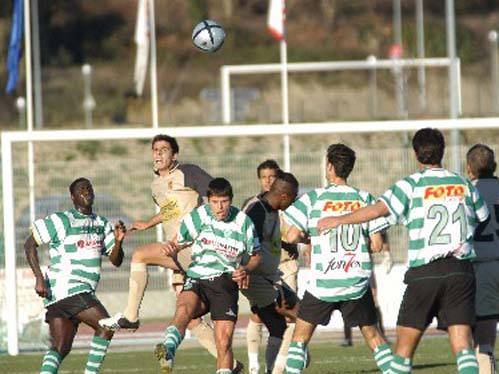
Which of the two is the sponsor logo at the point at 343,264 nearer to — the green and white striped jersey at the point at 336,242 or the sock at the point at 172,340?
the green and white striped jersey at the point at 336,242

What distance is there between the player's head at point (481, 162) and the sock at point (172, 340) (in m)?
2.60

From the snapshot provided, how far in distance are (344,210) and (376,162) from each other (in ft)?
28.2

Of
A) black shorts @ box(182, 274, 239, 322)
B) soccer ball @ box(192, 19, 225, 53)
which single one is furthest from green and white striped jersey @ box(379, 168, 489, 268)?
soccer ball @ box(192, 19, 225, 53)

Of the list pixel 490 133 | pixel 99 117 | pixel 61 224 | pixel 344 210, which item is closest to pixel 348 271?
pixel 344 210

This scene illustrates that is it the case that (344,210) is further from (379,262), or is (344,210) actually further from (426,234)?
(379,262)

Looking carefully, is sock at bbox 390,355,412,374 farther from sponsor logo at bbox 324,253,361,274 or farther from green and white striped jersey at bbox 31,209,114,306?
green and white striped jersey at bbox 31,209,114,306

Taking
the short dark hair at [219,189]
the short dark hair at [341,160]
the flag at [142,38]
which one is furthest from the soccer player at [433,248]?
the flag at [142,38]

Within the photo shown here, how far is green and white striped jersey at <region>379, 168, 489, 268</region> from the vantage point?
10.4m

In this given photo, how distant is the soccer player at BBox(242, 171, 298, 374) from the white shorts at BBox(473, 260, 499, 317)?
176cm

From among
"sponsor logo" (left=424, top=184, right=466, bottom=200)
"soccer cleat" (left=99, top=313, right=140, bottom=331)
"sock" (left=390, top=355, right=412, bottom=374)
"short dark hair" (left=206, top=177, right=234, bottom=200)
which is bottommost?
"sock" (left=390, top=355, right=412, bottom=374)

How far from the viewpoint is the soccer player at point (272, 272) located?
495 inches

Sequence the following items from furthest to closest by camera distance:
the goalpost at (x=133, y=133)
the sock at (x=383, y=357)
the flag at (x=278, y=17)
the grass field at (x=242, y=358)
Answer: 1. the flag at (x=278, y=17)
2. the goalpost at (x=133, y=133)
3. the grass field at (x=242, y=358)
4. the sock at (x=383, y=357)

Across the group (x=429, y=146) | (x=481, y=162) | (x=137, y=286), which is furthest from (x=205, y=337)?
(x=429, y=146)

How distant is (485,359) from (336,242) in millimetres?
1455
